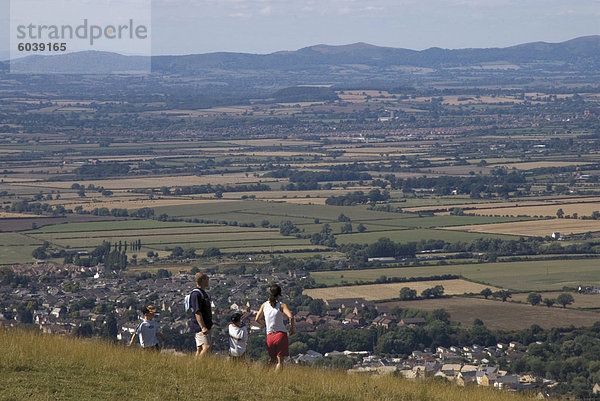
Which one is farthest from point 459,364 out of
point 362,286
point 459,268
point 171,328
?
point 459,268

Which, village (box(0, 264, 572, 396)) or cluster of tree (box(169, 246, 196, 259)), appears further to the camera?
cluster of tree (box(169, 246, 196, 259))

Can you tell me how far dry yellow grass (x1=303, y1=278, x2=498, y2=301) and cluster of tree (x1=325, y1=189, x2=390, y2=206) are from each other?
31563 mm

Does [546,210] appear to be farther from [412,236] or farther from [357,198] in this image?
[412,236]

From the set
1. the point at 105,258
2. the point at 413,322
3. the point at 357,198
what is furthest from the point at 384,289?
the point at 357,198

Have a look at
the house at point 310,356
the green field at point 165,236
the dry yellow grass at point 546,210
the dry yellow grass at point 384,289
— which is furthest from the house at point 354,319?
the dry yellow grass at point 546,210

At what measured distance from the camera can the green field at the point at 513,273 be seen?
4303 cm

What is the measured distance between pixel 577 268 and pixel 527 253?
14.5ft

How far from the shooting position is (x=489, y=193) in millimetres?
79375

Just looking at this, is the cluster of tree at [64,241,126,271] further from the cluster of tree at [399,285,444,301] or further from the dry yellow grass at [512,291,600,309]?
the dry yellow grass at [512,291,600,309]

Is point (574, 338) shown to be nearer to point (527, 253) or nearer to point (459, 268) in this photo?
point (459, 268)

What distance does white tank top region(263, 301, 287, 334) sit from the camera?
13.0 meters

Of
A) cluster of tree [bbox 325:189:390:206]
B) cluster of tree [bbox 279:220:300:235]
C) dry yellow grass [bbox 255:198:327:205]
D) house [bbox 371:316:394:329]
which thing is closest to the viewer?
house [bbox 371:316:394:329]

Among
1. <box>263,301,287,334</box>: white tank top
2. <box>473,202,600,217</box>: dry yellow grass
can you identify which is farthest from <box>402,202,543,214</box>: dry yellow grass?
<box>263,301,287,334</box>: white tank top

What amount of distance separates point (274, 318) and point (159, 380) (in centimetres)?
173
